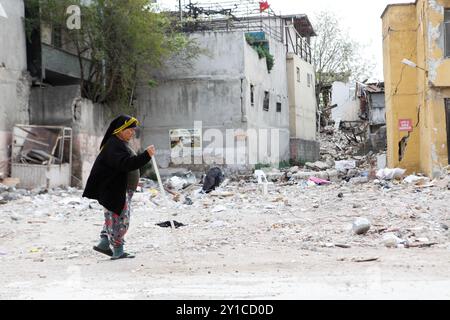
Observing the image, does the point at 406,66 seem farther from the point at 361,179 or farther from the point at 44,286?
the point at 44,286

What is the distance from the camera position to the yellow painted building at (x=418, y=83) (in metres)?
15.6

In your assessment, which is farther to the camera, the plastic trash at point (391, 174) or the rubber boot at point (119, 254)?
the plastic trash at point (391, 174)

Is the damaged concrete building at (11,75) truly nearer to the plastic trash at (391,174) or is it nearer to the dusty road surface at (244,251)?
the dusty road surface at (244,251)

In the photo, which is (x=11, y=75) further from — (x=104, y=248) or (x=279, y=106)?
(x=279, y=106)

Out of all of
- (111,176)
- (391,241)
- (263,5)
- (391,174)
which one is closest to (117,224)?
(111,176)

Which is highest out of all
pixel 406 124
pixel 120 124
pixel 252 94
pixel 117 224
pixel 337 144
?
pixel 252 94

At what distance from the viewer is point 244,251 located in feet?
21.3

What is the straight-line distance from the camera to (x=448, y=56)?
15586mm

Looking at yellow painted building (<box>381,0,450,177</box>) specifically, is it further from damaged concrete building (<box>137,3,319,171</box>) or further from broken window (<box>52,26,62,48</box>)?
broken window (<box>52,26,62,48</box>)

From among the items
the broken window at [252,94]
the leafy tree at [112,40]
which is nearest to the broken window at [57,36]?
the leafy tree at [112,40]

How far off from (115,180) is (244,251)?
183 centimetres

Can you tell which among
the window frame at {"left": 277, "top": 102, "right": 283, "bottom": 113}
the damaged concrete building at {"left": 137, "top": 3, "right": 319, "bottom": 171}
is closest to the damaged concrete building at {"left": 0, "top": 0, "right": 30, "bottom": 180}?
the damaged concrete building at {"left": 137, "top": 3, "right": 319, "bottom": 171}
